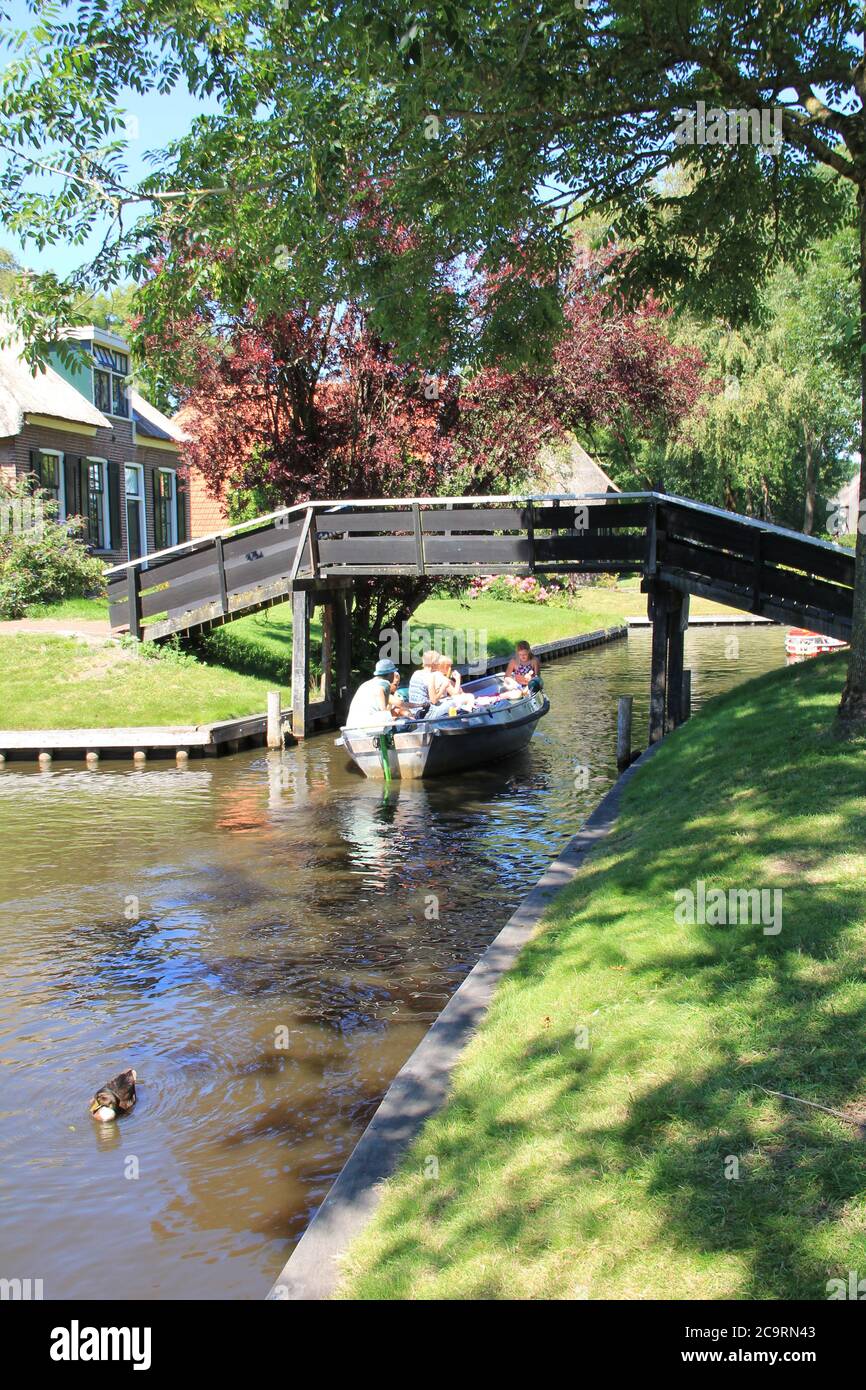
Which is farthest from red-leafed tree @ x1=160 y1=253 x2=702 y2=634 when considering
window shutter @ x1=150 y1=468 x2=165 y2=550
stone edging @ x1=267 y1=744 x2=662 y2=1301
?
stone edging @ x1=267 y1=744 x2=662 y2=1301

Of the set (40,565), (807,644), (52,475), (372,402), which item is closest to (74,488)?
(52,475)

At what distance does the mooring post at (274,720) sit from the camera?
63.0ft

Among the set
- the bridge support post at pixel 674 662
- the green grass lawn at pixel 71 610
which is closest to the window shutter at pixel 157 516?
the green grass lawn at pixel 71 610

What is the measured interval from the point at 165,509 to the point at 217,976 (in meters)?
32.0

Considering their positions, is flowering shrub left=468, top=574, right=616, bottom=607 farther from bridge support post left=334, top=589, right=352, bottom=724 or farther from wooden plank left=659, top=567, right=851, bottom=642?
wooden plank left=659, top=567, right=851, bottom=642

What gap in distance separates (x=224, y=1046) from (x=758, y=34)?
998cm

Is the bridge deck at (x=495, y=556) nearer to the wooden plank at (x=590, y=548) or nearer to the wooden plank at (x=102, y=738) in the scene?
the wooden plank at (x=590, y=548)

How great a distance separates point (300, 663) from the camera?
67.4 ft

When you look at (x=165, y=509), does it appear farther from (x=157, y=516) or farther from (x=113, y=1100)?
(x=113, y=1100)

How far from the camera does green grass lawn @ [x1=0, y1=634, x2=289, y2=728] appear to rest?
18828mm

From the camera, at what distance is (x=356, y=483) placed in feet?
74.7
